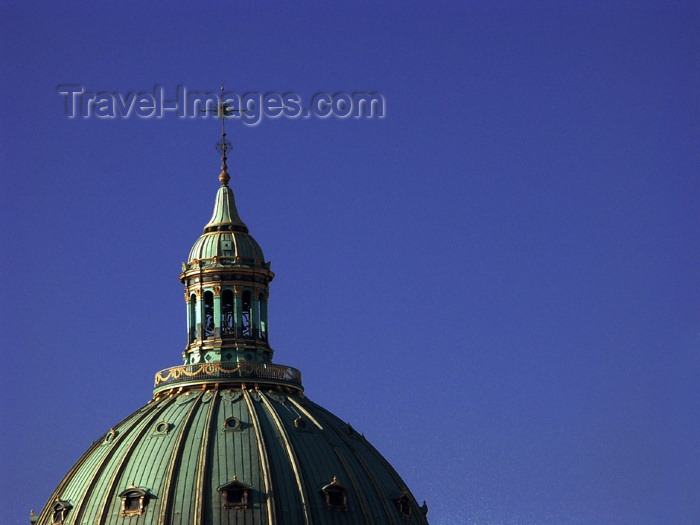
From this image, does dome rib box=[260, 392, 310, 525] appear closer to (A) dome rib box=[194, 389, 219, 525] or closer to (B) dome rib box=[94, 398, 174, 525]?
(A) dome rib box=[194, 389, 219, 525]

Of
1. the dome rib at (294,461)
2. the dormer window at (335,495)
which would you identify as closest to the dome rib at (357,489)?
the dormer window at (335,495)

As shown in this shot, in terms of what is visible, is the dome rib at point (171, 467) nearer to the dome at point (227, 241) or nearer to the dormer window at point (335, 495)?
the dormer window at point (335, 495)

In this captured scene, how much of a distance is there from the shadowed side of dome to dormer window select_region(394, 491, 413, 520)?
0.26ft

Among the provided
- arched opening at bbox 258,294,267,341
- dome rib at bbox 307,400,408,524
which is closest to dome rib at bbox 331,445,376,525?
dome rib at bbox 307,400,408,524

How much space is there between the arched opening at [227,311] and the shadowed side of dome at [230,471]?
29.6 feet

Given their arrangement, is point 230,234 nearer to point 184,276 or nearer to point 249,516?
point 184,276

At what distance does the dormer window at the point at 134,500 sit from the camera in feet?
481

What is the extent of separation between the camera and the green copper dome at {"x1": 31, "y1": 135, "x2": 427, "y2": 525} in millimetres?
146750

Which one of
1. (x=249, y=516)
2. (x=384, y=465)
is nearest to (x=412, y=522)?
(x=384, y=465)

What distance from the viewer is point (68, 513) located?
15175 centimetres

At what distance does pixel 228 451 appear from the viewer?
148875 mm

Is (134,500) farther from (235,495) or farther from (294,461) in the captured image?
(294,461)

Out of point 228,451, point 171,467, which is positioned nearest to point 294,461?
point 228,451

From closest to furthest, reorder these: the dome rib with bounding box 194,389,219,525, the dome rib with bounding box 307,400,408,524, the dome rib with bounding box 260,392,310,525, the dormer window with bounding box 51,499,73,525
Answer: the dome rib with bounding box 194,389,219,525, the dome rib with bounding box 260,392,310,525, the dormer window with bounding box 51,499,73,525, the dome rib with bounding box 307,400,408,524
